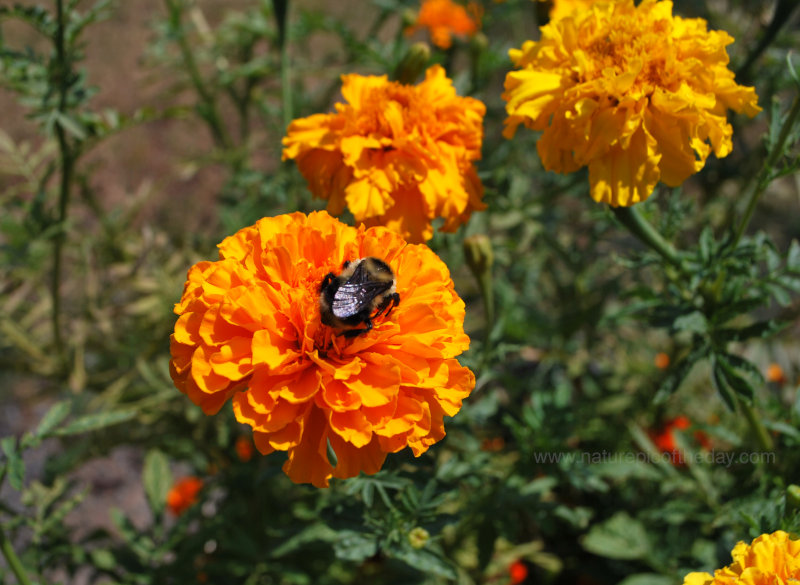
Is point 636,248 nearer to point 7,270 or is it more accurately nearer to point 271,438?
point 271,438

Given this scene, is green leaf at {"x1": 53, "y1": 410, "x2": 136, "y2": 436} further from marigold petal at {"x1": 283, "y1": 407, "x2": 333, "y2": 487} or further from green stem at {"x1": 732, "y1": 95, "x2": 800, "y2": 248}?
green stem at {"x1": 732, "y1": 95, "x2": 800, "y2": 248}

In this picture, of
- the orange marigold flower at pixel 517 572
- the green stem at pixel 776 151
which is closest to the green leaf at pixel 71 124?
the green stem at pixel 776 151

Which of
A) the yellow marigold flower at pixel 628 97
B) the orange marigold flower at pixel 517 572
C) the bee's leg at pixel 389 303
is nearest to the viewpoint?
the bee's leg at pixel 389 303

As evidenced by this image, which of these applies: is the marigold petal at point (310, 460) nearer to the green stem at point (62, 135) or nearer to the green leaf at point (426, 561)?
the green leaf at point (426, 561)

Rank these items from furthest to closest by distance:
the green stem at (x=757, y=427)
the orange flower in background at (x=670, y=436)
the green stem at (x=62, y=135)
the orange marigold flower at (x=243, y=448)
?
the orange flower in background at (x=670, y=436) → the orange marigold flower at (x=243, y=448) → the green stem at (x=62, y=135) → the green stem at (x=757, y=427)

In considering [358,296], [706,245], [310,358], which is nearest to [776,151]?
[706,245]

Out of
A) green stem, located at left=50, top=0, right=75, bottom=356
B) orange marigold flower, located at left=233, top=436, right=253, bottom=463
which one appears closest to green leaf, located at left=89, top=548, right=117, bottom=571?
orange marigold flower, located at left=233, top=436, right=253, bottom=463

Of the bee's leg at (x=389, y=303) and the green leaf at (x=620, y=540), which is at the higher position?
the bee's leg at (x=389, y=303)
